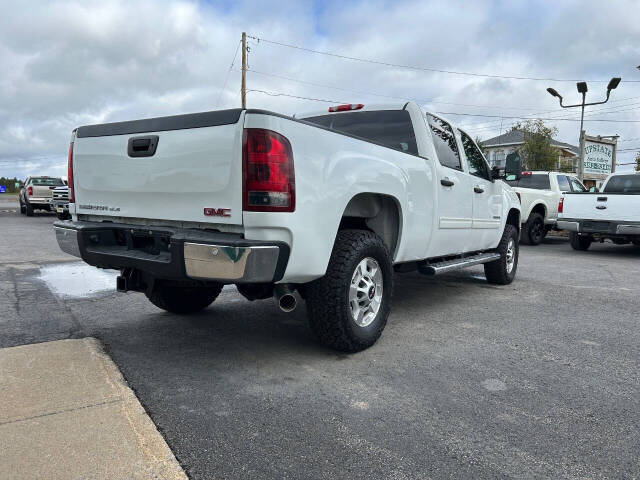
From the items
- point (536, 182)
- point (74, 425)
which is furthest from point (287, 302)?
point (536, 182)

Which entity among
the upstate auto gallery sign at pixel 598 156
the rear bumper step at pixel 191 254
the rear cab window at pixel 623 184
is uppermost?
the upstate auto gallery sign at pixel 598 156

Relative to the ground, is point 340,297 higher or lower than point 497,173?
lower

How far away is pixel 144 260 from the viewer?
3229 millimetres

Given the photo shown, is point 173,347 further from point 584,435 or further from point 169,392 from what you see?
point 584,435

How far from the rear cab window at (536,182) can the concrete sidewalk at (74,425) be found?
482 inches

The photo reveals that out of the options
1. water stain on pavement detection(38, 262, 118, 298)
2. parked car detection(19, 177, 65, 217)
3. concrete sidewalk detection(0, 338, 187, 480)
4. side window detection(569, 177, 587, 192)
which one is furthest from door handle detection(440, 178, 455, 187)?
parked car detection(19, 177, 65, 217)

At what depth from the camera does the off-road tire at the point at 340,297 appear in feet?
11.3

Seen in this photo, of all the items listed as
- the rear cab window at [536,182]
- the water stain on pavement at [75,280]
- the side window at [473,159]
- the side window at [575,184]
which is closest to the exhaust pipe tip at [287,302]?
the side window at [473,159]

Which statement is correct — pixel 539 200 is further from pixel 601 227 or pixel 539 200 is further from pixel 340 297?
pixel 340 297

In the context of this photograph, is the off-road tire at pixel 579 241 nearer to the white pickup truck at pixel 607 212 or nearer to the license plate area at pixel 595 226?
the white pickup truck at pixel 607 212

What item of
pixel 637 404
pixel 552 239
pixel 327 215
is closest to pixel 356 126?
pixel 327 215

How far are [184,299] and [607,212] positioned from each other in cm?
942

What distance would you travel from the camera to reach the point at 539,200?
12.8 m

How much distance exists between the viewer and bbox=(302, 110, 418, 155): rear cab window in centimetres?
476
